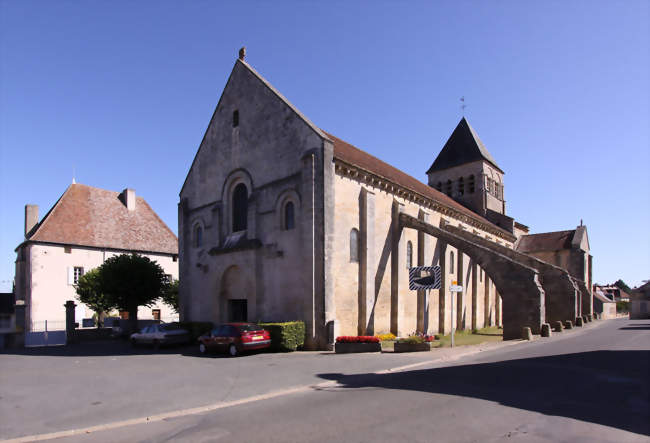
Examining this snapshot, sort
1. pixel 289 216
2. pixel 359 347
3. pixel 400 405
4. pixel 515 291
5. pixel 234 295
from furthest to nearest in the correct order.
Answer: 1. pixel 234 295
2. pixel 515 291
3. pixel 289 216
4. pixel 359 347
5. pixel 400 405

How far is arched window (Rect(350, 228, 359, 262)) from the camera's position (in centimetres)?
1912

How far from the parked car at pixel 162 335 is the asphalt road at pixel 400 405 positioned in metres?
7.55

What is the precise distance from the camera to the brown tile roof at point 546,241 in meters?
43.9

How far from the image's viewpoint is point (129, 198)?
38281 mm

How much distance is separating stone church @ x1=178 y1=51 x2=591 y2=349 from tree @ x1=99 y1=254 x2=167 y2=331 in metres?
1.85

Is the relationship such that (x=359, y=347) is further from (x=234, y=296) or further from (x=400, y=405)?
(x=234, y=296)

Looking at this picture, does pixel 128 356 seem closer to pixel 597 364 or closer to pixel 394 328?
pixel 394 328

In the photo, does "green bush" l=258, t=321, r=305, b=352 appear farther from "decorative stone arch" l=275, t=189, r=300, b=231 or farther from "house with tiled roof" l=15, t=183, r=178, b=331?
"house with tiled roof" l=15, t=183, r=178, b=331

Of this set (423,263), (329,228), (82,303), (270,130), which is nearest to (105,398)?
(329,228)

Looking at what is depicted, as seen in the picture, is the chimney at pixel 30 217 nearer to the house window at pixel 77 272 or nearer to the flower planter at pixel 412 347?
the house window at pixel 77 272

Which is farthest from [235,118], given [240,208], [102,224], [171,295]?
[102,224]

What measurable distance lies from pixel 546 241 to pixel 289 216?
37.0 m

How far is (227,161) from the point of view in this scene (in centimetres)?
2302

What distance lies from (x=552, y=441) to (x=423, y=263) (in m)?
18.0
